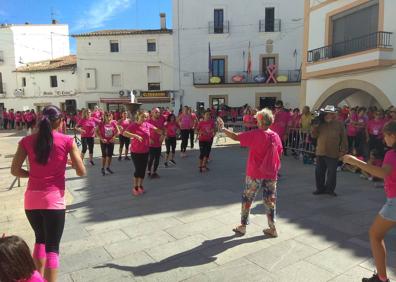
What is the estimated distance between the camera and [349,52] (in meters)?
14.5

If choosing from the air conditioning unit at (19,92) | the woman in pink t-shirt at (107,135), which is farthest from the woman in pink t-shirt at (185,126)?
the air conditioning unit at (19,92)

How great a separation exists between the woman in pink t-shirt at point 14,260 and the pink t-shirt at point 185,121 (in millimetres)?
10632

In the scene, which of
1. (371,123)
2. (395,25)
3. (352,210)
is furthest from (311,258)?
(395,25)

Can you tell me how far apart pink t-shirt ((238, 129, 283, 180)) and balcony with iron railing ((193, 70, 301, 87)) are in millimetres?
25392

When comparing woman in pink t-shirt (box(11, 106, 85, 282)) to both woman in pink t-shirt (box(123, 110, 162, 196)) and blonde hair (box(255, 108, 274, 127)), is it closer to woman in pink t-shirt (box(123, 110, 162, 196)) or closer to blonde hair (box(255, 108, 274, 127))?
blonde hair (box(255, 108, 274, 127))

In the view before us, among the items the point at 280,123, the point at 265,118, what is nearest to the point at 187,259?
the point at 265,118

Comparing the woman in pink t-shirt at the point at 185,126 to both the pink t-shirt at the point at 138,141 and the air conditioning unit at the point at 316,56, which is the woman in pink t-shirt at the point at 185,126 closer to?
the pink t-shirt at the point at 138,141

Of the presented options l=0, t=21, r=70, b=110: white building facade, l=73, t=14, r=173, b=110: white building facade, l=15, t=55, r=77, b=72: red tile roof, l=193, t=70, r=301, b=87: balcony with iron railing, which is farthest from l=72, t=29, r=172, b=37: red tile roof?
l=0, t=21, r=70, b=110: white building facade

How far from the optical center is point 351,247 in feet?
14.4

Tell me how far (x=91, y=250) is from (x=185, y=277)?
138 cm

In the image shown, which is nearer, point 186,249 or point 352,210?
point 186,249

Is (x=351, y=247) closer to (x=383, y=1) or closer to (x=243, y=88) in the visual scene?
(x=383, y=1)

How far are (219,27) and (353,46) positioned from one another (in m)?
17.1

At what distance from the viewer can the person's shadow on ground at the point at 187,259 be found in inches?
153
